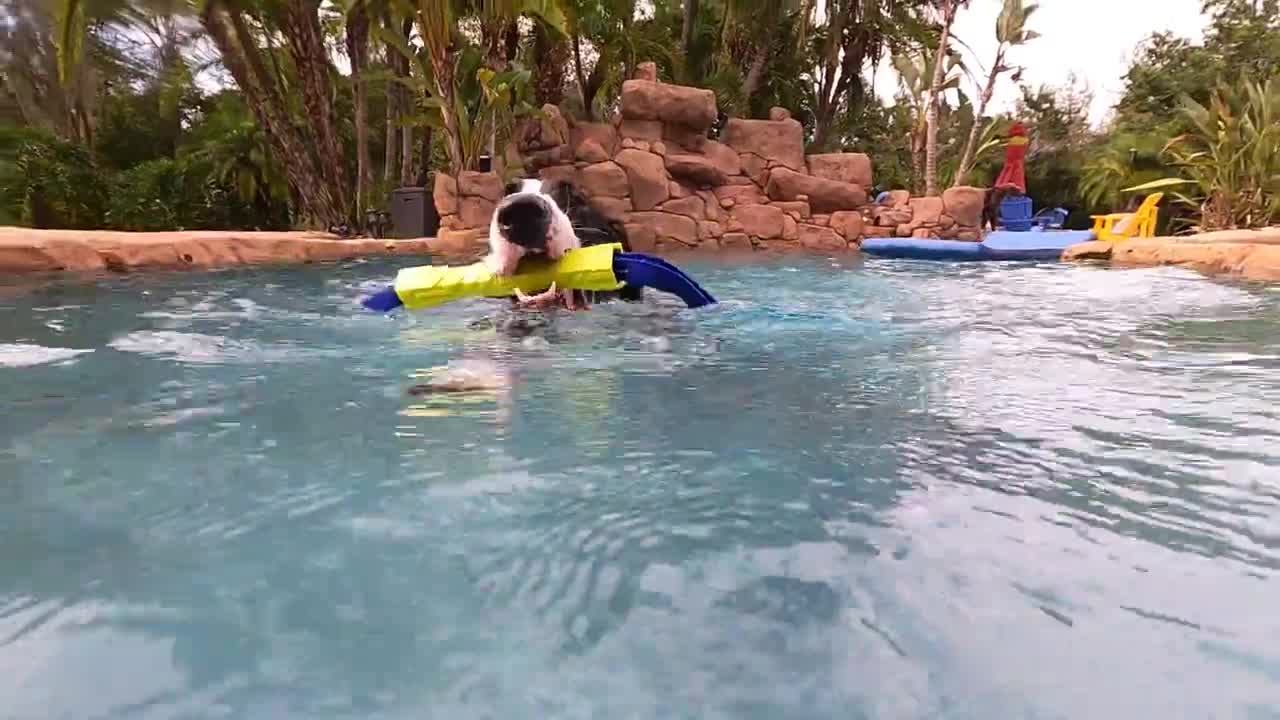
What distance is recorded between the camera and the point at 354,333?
144 inches

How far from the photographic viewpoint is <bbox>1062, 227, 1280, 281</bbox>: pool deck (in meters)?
6.11

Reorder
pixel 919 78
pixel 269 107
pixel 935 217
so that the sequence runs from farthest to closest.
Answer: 1. pixel 919 78
2. pixel 935 217
3. pixel 269 107

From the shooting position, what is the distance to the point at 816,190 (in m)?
12.4

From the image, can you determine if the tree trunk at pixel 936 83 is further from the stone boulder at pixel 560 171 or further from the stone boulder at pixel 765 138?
the stone boulder at pixel 560 171

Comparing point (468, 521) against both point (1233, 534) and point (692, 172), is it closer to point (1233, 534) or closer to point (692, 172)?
point (1233, 534)

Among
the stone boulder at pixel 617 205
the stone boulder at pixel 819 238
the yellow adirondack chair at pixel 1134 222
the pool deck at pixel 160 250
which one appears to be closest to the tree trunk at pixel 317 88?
the pool deck at pixel 160 250

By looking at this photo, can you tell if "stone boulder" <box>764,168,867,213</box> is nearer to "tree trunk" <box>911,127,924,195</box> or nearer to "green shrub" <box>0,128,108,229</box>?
"tree trunk" <box>911,127,924,195</box>

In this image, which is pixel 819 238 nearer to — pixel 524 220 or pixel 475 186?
pixel 475 186

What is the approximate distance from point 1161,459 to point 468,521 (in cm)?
145

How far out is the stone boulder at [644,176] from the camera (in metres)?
11.3

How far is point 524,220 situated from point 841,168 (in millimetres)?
10601

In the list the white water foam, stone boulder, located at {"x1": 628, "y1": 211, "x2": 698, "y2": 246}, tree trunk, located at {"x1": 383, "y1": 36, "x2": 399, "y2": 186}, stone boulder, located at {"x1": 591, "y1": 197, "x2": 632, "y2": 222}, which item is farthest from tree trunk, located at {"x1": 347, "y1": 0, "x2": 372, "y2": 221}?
the white water foam

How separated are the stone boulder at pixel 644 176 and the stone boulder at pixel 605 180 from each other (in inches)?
4.1

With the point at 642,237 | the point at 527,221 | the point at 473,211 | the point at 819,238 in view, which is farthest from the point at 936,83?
the point at 527,221
